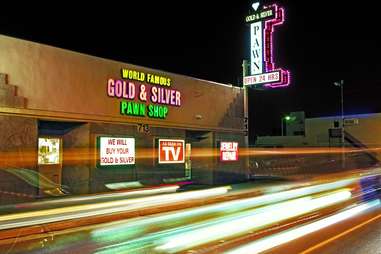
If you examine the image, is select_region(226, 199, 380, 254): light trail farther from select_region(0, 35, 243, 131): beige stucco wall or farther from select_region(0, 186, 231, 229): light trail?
select_region(0, 35, 243, 131): beige stucco wall

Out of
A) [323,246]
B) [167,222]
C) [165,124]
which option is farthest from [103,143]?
[323,246]

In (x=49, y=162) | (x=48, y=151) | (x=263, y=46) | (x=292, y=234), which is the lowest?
(x=292, y=234)

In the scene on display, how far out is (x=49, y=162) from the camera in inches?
707

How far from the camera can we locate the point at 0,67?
1598 centimetres

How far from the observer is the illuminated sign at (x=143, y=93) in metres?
20.3

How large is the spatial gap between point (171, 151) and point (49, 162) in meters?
6.51

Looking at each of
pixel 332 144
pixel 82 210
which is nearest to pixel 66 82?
pixel 82 210

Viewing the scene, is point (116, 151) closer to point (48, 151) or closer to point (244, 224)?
point (48, 151)

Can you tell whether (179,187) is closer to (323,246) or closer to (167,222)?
(167,222)

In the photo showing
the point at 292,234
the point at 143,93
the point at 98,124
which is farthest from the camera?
the point at 143,93

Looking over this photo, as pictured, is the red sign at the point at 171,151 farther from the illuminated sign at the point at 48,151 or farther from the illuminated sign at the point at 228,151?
the illuminated sign at the point at 48,151

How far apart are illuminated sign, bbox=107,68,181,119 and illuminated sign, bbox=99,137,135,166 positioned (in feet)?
3.87

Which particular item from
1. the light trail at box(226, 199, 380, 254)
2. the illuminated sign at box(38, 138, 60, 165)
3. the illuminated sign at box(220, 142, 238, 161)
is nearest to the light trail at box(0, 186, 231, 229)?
the illuminated sign at box(38, 138, 60, 165)

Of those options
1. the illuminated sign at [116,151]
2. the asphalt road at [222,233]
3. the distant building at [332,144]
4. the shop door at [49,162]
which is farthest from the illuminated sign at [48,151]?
the distant building at [332,144]
